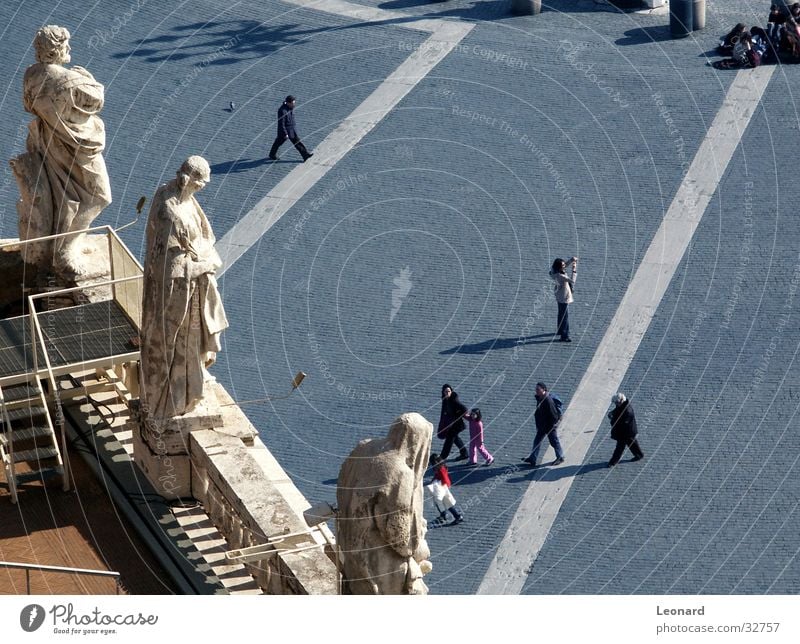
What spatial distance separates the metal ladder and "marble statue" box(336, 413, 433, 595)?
4.94 metres

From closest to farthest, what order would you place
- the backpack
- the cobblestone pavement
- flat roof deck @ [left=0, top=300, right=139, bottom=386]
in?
flat roof deck @ [left=0, top=300, right=139, bottom=386] < the cobblestone pavement < the backpack

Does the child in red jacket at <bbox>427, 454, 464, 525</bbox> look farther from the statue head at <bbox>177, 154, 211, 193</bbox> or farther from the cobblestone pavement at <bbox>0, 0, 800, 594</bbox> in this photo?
the statue head at <bbox>177, 154, 211, 193</bbox>

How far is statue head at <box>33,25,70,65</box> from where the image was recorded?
23344 millimetres

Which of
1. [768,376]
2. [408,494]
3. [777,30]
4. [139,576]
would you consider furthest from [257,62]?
[408,494]

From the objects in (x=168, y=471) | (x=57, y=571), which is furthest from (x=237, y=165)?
(x=57, y=571)

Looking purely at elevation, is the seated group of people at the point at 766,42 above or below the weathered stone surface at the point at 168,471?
below

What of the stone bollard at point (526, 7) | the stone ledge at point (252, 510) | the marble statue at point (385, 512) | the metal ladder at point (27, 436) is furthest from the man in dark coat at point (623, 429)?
the stone bollard at point (526, 7)

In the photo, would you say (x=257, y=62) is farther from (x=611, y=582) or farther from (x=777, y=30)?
(x=611, y=582)

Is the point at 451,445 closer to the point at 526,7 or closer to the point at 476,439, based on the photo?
the point at 476,439

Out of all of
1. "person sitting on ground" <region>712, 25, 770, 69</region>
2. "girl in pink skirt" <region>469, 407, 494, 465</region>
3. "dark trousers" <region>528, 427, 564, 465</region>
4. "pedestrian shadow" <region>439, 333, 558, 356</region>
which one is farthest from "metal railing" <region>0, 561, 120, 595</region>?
"person sitting on ground" <region>712, 25, 770, 69</region>

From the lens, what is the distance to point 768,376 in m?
31.1

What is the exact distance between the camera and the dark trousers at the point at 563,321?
3188 cm

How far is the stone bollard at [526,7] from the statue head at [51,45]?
18.9 meters

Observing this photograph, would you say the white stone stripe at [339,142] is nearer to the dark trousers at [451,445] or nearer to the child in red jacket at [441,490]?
the dark trousers at [451,445]
